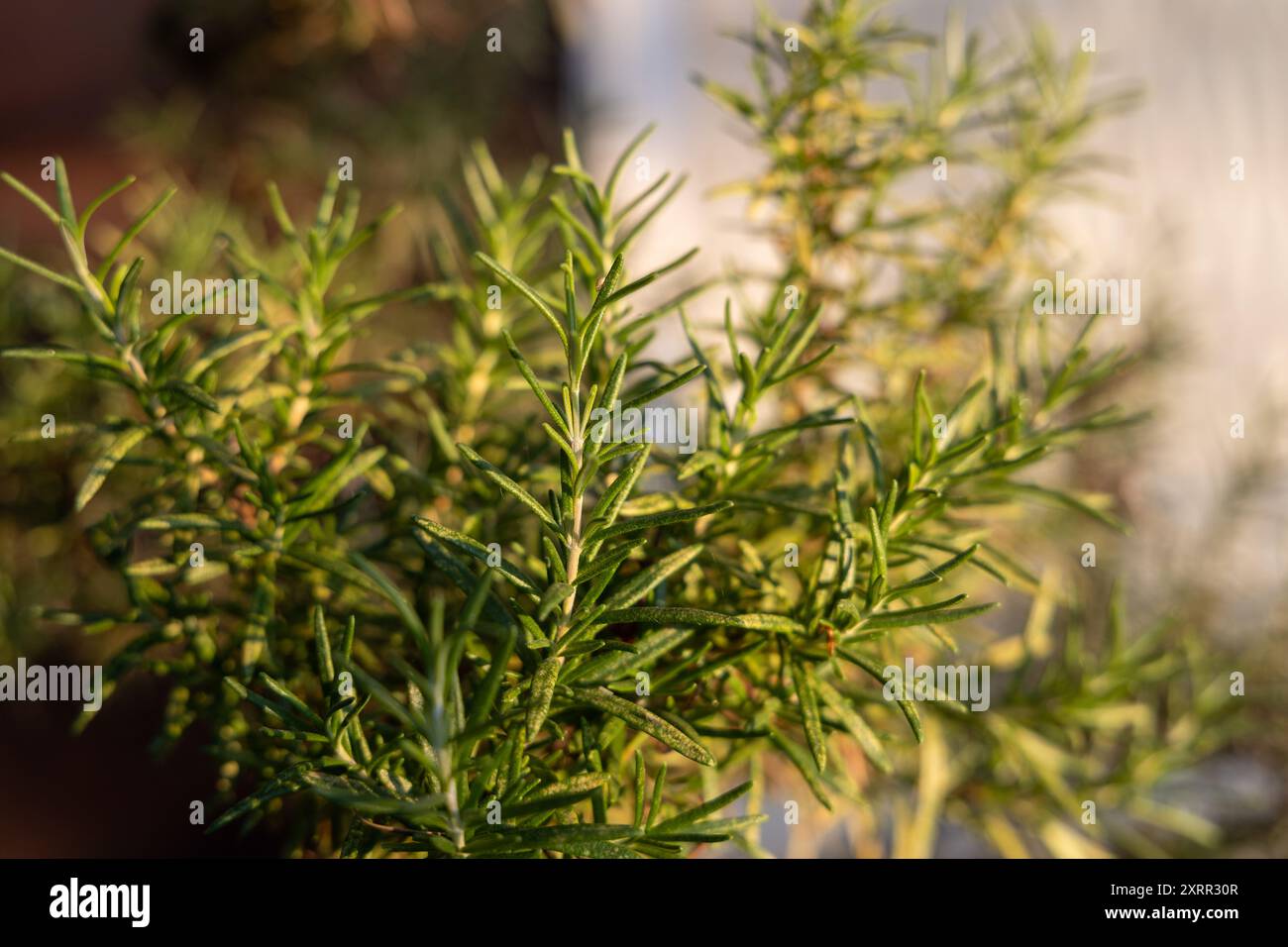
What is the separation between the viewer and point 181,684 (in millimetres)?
354

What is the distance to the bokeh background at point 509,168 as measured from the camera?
806 mm

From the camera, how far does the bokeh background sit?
2.64 feet

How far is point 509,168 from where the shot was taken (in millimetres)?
1290

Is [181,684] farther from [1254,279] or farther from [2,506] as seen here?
[1254,279]

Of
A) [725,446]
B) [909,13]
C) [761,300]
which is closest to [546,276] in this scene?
[725,446]

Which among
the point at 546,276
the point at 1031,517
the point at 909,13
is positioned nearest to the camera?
the point at 546,276

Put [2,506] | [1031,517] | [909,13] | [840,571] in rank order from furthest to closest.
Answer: [909,13]
[1031,517]
[2,506]
[840,571]
